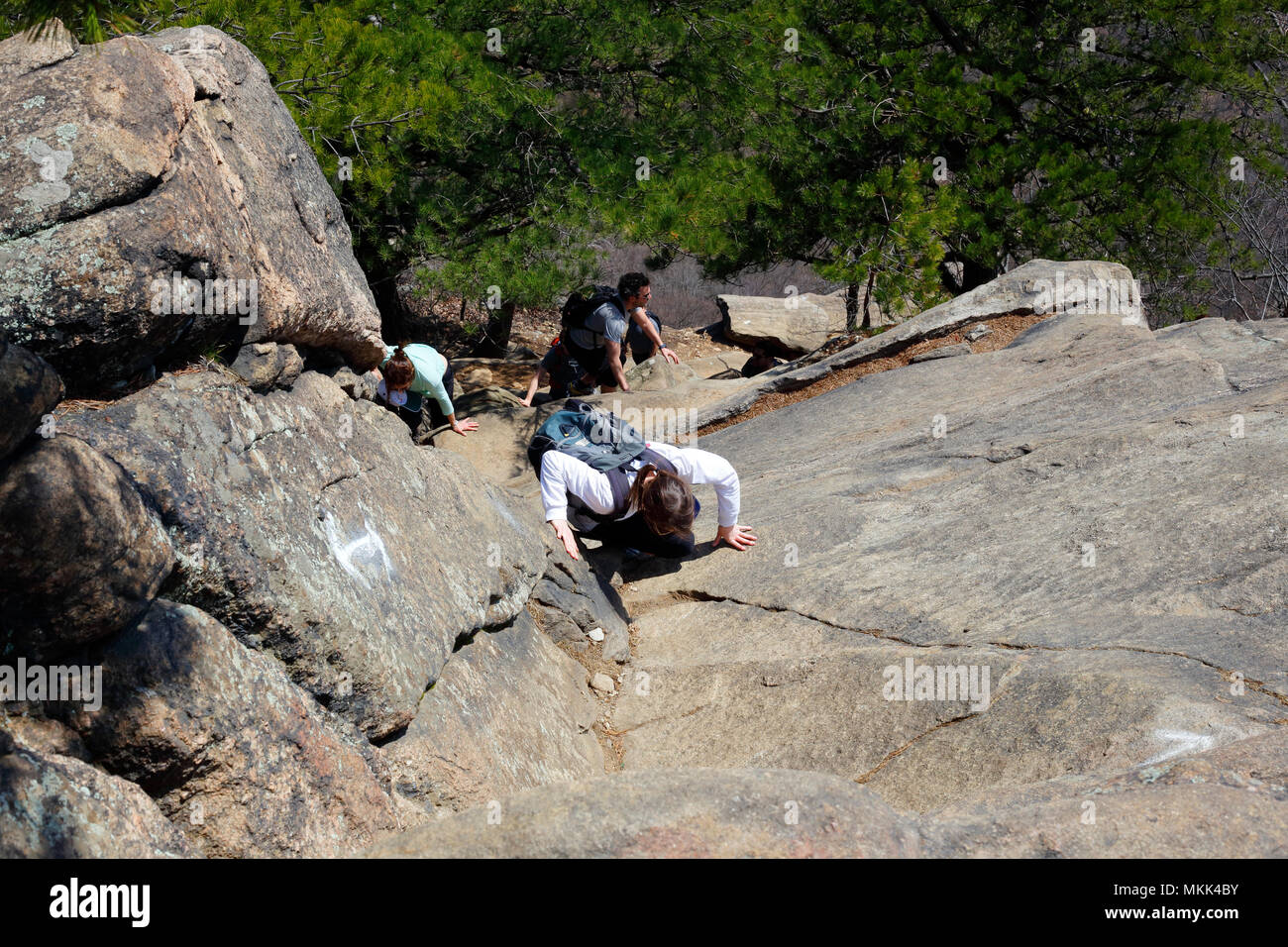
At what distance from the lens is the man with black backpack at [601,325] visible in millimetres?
8898

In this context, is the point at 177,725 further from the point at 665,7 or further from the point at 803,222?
the point at 803,222

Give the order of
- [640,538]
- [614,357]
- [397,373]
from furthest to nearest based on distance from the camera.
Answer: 1. [614,357]
2. [397,373]
3. [640,538]

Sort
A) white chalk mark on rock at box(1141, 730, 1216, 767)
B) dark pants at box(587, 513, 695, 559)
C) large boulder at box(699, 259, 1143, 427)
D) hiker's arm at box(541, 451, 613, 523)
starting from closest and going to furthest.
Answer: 1. white chalk mark on rock at box(1141, 730, 1216, 767)
2. hiker's arm at box(541, 451, 613, 523)
3. dark pants at box(587, 513, 695, 559)
4. large boulder at box(699, 259, 1143, 427)

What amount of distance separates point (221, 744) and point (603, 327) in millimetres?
6525

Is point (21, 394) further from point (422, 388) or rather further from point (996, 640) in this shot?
point (422, 388)

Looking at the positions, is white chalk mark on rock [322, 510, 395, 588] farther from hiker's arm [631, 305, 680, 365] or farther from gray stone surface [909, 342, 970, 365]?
gray stone surface [909, 342, 970, 365]

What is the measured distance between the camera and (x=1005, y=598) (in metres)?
4.66

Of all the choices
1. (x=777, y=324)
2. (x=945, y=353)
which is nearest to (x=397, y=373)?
(x=945, y=353)

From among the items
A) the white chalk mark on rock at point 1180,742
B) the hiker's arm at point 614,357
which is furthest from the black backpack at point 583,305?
the white chalk mark on rock at point 1180,742

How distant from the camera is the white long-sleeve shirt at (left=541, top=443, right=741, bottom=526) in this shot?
17.3 feet

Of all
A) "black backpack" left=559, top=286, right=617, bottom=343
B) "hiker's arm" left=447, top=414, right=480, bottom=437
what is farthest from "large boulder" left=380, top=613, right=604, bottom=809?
"black backpack" left=559, top=286, right=617, bottom=343

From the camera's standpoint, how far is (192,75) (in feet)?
13.2

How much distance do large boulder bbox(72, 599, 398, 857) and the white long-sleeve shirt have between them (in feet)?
7.26

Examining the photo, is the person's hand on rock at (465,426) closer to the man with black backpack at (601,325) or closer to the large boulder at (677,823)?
the man with black backpack at (601,325)
